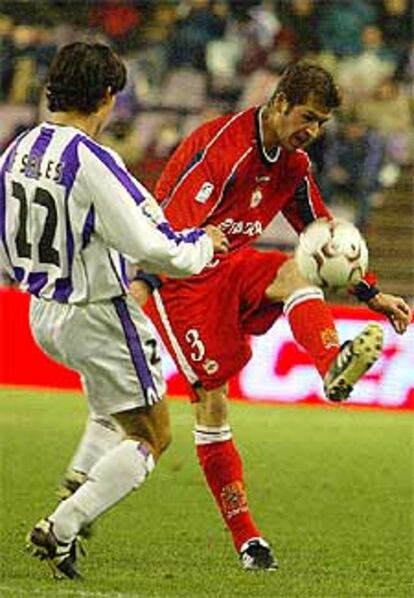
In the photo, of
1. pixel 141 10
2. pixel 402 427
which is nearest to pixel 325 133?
pixel 141 10

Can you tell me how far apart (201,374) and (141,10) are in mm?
12362

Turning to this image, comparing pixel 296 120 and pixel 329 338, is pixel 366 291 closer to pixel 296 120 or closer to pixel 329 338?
pixel 329 338

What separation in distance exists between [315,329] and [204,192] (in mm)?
691

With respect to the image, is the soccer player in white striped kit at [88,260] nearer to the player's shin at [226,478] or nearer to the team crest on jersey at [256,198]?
the player's shin at [226,478]

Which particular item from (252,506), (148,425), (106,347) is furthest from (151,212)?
(252,506)

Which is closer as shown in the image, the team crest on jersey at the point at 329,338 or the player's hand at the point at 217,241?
the player's hand at the point at 217,241

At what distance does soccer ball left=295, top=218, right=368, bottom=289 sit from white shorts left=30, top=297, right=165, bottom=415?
0.93 metres

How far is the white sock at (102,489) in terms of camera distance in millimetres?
6797

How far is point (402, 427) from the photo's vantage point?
1411cm

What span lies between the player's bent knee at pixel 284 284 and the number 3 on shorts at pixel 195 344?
12.8 inches

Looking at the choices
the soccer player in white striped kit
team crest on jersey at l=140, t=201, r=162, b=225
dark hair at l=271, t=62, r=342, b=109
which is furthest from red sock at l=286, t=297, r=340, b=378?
team crest on jersey at l=140, t=201, r=162, b=225

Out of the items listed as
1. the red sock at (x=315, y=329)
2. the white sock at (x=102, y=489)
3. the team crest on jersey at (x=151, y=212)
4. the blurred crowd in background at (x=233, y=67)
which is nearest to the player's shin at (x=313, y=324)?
the red sock at (x=315, y=329)

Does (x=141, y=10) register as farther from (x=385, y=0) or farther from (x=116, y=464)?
(x=116, y=464)

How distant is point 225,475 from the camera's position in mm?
7938
